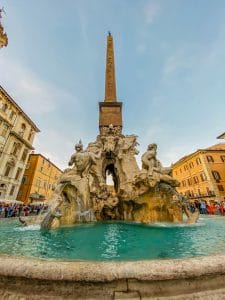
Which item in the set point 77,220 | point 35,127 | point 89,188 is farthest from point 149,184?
point 35,127

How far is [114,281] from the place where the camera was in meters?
1.41

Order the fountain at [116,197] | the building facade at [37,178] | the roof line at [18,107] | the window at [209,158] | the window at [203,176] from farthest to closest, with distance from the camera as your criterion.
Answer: the window at [209,158], the window at [203,176], the building facade at [37,178], the roof line at [18,107], the fountain at [116,197]

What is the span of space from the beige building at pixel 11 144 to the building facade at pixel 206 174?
31.0 metres

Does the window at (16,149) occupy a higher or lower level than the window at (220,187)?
higher

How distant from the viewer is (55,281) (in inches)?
56.1

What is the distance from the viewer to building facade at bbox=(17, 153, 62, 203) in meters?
28.6

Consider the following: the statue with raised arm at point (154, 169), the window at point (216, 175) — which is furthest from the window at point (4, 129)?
the window at point (216, 175)

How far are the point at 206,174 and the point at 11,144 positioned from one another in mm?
32420

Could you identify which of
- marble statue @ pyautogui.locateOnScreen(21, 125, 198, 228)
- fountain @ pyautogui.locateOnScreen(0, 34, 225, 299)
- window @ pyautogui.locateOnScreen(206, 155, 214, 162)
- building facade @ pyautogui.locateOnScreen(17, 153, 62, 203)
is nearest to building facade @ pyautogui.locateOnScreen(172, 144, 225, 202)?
window @ pyautogui.locateOnScreen(206, 155, 214, 162)

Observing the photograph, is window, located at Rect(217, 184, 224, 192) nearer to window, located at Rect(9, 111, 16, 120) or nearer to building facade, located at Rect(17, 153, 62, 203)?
building facade, located at Rect(17, 153, 62, 203)

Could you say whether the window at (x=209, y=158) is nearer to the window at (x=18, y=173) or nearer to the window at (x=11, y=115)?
the window at (x=18, y=173)

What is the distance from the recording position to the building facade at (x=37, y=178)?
1128 inches

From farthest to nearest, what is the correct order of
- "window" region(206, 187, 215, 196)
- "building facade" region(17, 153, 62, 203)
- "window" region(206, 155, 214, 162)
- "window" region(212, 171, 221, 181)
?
"window" region(206, 155, 214, 162) < "window" region(212, 171, 221, 181) < "building facade" region(17, 153, 62, 203) < "window" region(206, 187, 215, 196)

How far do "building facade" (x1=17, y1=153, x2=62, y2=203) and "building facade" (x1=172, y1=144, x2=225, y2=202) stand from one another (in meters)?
27.0
